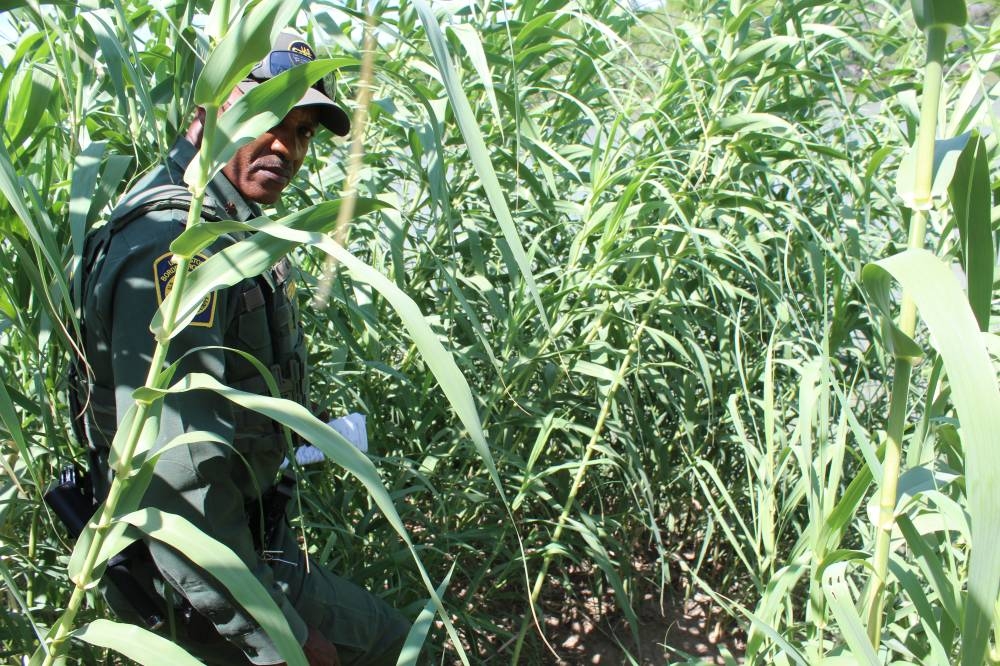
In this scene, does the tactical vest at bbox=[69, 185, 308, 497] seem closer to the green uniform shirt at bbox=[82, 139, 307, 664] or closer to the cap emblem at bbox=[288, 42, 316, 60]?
the green uniform shirt at bbox=[82, 139, 307, 664]

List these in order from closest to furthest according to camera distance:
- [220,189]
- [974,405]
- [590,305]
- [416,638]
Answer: [974,405] → [416,638] → [220,189] → [590,305]

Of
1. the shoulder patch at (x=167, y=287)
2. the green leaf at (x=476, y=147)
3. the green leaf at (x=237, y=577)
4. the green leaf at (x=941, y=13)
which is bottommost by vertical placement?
the green leaf at (x=237, y=577)

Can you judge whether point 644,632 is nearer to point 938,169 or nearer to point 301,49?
point 301,49

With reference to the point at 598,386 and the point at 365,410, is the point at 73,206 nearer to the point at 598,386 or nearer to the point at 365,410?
the point at 365,410

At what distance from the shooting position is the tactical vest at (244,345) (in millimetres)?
1356

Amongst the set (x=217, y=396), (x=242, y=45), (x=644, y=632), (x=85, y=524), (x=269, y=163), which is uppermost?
(x=242, y=45)

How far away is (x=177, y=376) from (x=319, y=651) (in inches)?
20.6

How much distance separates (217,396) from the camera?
4.39 feet

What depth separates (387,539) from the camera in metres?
1.86

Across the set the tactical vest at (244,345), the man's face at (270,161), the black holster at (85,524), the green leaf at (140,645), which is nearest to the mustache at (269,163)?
the man's face at (270,161)

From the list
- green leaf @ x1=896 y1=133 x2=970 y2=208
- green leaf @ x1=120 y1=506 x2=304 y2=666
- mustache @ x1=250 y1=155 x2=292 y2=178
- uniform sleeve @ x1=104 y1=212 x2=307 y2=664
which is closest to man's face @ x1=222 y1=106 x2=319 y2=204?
mustache @ x1=250 y1=155 x2=292 y2=178

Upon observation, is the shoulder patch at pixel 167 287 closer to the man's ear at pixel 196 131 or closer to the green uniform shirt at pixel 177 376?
the green uniform shirt at pixel 177 376

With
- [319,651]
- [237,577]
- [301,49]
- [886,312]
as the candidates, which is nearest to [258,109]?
[237,577]

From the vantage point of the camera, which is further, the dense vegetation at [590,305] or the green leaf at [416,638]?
the dense vegetation at [590,305]
